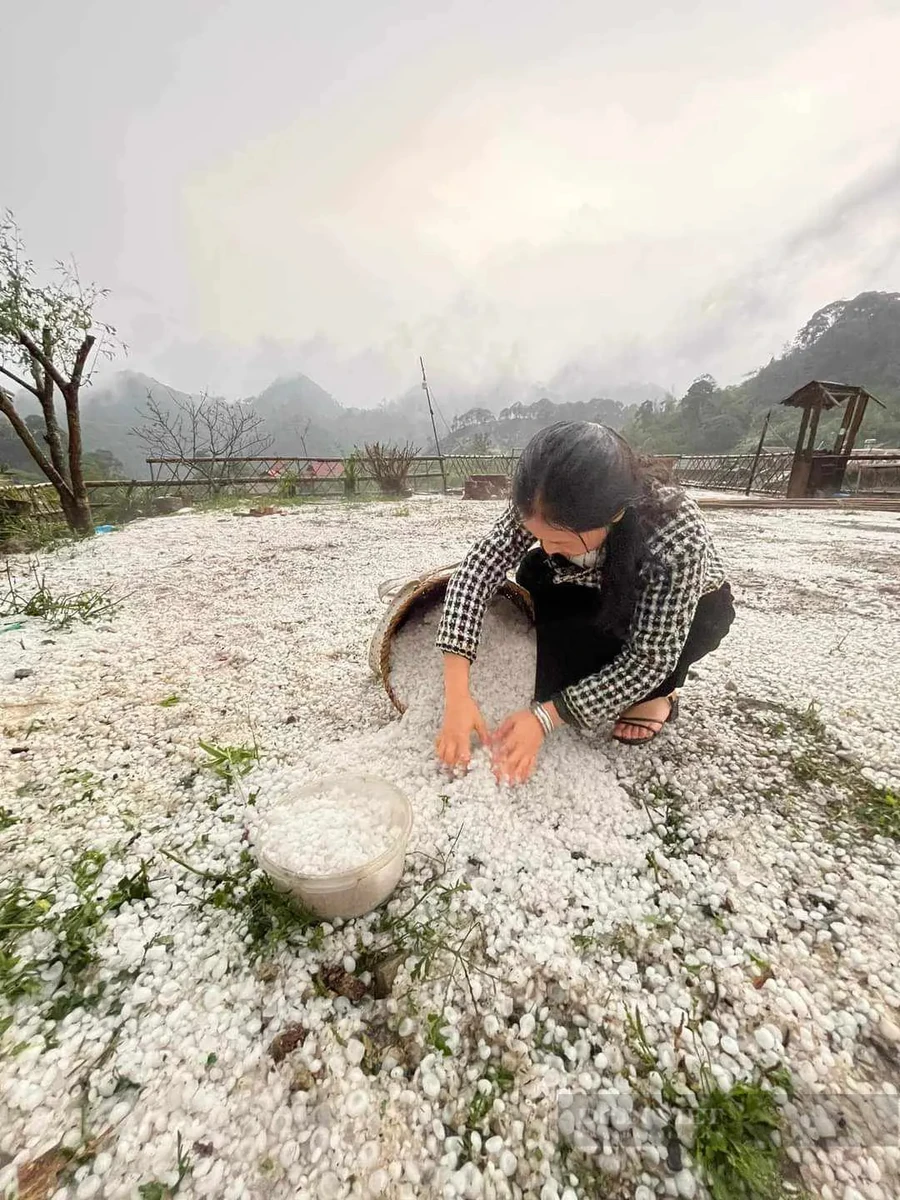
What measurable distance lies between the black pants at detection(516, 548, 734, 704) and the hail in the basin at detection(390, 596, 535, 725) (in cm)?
10

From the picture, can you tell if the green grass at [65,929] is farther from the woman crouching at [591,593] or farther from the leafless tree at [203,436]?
the leafless tree at [203,436]

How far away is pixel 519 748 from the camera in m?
1.26

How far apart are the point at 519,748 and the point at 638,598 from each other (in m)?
0.48

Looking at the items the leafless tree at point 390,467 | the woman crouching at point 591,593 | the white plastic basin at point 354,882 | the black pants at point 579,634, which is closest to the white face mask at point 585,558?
the woman crouching at point 591,593

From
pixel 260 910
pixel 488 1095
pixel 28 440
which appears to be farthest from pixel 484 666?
pixel 28 440

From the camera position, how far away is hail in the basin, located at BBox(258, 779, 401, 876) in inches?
37.4

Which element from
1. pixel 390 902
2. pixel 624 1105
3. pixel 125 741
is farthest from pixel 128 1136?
pixel 125 741

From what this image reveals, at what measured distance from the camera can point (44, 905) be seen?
973 millimetres

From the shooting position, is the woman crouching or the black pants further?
the black pants

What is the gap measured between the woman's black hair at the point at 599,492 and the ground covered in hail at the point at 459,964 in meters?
0.63

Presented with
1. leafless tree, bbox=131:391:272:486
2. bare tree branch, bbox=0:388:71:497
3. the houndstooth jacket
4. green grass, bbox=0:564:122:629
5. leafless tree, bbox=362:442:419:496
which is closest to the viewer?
the houndstooth jacket

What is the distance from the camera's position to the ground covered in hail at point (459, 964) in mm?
668

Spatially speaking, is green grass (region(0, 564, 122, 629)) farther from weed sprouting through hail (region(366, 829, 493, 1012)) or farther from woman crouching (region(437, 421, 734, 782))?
weed sprouting through hail (region(366, 829, 493, 1012))

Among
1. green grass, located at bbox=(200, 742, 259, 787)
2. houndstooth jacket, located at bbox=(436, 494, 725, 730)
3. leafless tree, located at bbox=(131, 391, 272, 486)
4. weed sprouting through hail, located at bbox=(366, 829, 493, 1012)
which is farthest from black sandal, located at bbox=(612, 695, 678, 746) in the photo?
leafless tree, located at bbox=(131, 391, 272, 486)
